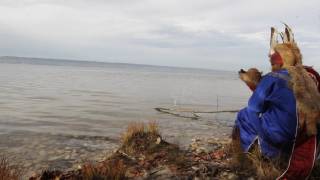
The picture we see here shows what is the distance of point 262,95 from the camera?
19.8 feet

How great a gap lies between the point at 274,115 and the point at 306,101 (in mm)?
482

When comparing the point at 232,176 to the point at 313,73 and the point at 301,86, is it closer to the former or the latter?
the point at 301,86

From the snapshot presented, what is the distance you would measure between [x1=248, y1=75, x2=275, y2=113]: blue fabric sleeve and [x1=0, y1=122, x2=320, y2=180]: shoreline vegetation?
26.0 inches

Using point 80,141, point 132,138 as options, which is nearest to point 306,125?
point 132,138

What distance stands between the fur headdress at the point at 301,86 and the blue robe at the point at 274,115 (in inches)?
3.8

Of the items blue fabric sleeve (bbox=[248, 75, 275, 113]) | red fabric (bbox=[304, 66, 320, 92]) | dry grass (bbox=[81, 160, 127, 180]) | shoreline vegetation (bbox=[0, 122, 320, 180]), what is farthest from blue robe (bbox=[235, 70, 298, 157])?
dry grass (bbox=[81, 160, 127, 180])

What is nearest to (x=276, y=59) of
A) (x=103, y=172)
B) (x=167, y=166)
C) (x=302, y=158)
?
(x=302, y=158)

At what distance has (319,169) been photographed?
6262mm

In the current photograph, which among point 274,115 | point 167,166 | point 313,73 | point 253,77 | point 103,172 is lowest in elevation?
point 167,166

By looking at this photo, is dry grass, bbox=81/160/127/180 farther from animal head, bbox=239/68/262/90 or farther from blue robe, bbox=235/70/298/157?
animal head, bbox=239/68/262/90

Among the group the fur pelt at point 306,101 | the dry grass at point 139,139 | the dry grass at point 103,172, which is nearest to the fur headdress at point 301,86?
the fur pelt at point 306,101

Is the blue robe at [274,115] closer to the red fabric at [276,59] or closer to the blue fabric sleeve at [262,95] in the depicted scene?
the blue fabric sleeve at [262,95]

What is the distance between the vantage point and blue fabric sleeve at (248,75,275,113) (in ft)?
19.4

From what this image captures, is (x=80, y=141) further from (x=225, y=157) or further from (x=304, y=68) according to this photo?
(x=304, y=68)
